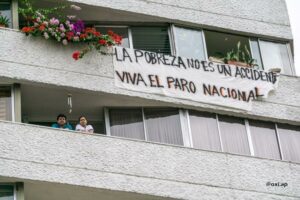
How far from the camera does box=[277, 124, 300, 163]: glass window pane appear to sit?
89.2 feet

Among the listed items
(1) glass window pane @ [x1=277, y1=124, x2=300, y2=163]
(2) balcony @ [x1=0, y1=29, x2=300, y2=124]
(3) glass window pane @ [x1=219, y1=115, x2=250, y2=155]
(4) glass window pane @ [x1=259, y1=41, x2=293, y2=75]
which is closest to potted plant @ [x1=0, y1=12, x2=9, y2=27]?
(2) balcony @ [x1=0, y1=29, x2=300, y2=124]

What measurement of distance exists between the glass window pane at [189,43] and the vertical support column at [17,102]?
188 inches

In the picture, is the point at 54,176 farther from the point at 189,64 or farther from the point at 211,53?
the point at 211,53

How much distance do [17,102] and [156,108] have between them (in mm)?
3945

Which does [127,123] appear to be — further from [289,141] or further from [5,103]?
[289,141]

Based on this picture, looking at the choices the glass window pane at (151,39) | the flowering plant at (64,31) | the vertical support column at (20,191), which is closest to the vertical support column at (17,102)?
the flowering plant at (64,31)

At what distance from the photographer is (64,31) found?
2544cm

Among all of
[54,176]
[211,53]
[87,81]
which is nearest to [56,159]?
[54,176]

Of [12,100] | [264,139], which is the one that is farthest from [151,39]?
[12,100]

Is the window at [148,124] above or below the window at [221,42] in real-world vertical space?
below

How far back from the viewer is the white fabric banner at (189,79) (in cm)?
2589

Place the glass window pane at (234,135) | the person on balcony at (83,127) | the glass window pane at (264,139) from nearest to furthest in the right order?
the person on balcony at (83,127) → the glass window pane at (234,135) → the glass window pane at (264,139)

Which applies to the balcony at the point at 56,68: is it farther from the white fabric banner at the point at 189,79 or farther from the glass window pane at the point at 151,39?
the glass window pane at the point at 151,39

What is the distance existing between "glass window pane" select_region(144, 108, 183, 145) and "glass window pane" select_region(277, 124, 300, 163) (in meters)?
3.14
